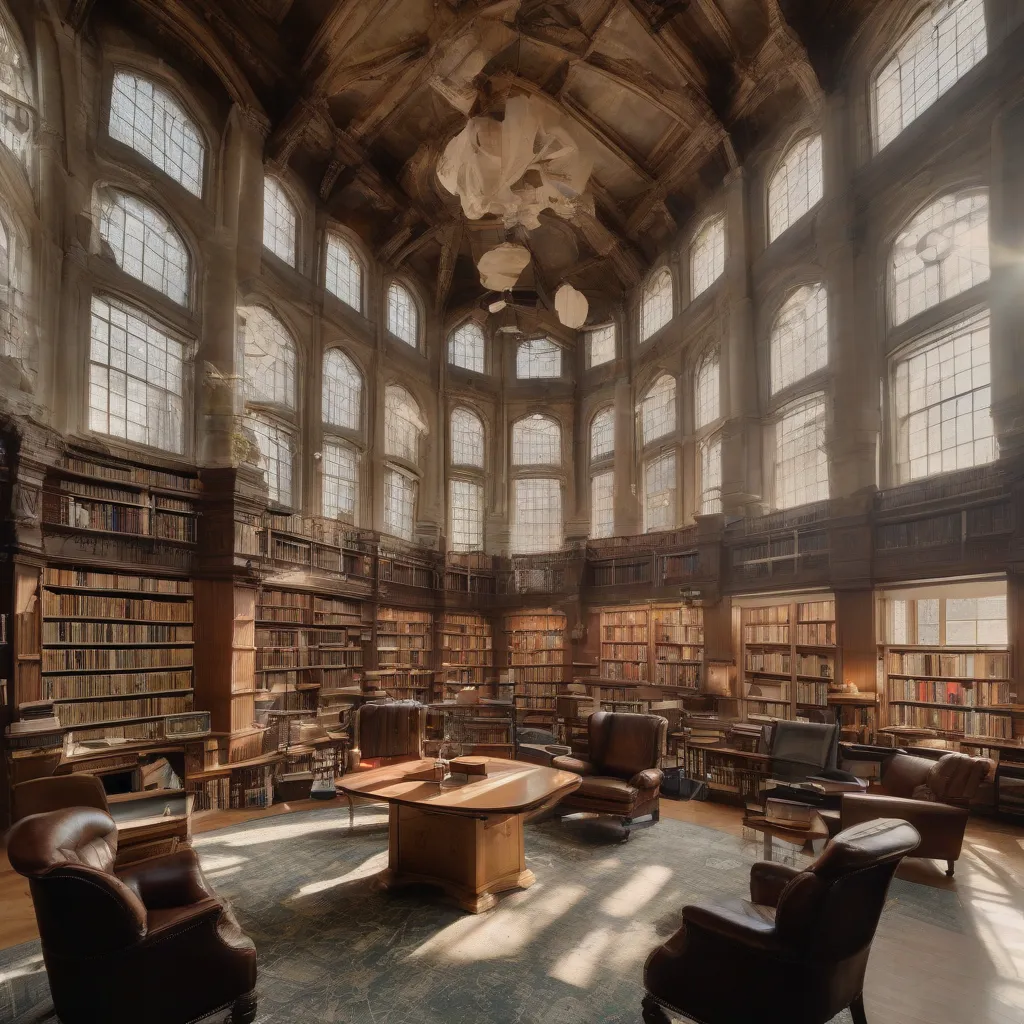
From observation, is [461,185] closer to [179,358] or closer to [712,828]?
[179,358]

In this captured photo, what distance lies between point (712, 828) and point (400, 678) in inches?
272

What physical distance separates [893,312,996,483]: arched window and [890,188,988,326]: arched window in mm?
535

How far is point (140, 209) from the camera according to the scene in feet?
30.1

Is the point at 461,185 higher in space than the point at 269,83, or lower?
lower

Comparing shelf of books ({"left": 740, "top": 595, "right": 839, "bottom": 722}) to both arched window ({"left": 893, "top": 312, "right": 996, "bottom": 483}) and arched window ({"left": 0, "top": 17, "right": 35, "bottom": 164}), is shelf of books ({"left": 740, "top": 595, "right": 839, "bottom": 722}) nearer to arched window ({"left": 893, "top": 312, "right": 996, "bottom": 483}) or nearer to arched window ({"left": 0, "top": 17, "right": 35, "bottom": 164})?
arched window ({"left": 893, "top": 312, "right": 996, "bottom": 483})

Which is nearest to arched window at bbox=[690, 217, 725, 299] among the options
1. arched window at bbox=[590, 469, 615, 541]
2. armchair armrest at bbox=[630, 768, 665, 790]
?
arched window at bbox=[590, 469, 615, 541]

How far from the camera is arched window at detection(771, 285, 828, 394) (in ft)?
34.9

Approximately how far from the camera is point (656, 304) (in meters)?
15.2

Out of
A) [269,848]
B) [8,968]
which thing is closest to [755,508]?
[269,848]

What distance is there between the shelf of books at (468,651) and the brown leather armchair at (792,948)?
32.3ft

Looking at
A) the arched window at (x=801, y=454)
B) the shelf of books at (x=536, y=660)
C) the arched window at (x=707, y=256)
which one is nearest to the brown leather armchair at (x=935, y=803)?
the arched window at (x=801, y=454)

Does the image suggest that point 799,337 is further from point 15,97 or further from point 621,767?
point 15,97

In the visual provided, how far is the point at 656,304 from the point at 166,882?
1442cm

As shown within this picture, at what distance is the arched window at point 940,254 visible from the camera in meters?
8.24
